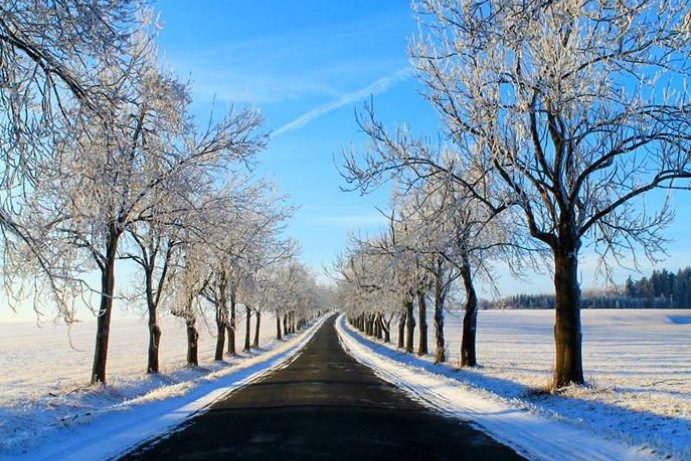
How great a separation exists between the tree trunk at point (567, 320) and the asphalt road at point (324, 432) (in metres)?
3.73

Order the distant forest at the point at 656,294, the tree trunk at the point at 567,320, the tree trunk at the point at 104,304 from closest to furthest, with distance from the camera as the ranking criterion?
the tree trunk at the point at 567,320 < the tree trunk at the point at 104,304 < the distant forest at the point at 656,294

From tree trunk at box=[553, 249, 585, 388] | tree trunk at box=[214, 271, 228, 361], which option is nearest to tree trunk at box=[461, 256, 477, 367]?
tree trunk at box=[553, 249, 585, 388]

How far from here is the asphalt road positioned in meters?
7.38

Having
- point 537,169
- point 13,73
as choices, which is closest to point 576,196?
point 537,169

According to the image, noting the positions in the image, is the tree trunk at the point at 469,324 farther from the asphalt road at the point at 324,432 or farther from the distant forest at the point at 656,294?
the distant forest at the point at 656,294

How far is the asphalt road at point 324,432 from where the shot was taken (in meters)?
7.38

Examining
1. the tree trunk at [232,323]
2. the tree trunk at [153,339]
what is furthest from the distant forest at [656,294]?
the tree trunk at [153,339]

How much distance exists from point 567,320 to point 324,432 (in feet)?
24.6

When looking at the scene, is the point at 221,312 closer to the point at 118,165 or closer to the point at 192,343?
the point at 192,343

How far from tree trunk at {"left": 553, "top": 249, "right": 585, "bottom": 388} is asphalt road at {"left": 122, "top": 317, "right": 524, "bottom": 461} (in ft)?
12.2

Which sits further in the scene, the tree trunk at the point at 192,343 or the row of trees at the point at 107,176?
the tree trunk at the point at 192,343

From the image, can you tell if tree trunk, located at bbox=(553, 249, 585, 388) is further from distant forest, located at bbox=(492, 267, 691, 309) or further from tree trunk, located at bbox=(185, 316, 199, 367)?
distant forest, located at bbox=(492, 267, 691, 309)

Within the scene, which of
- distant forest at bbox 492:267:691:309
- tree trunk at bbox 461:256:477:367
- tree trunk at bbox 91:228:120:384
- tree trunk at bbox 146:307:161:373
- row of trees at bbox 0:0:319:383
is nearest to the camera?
row of trees at bbox 0:0:319:383

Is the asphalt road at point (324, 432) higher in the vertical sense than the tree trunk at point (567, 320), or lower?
lower
